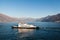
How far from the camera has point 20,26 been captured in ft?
389

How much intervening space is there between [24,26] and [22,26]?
1.84 m

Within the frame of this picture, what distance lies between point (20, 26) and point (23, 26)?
2.93m

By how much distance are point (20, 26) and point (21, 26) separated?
93 cm

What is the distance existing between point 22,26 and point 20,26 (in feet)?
6.20

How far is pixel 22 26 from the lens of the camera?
4641 inches

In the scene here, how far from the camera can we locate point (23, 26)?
117250 mm

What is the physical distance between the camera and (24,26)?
4611 inches

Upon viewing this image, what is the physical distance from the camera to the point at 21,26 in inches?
4658

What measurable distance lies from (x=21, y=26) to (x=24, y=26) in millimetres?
2795

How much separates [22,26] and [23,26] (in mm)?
1058

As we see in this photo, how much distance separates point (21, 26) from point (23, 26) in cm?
201
